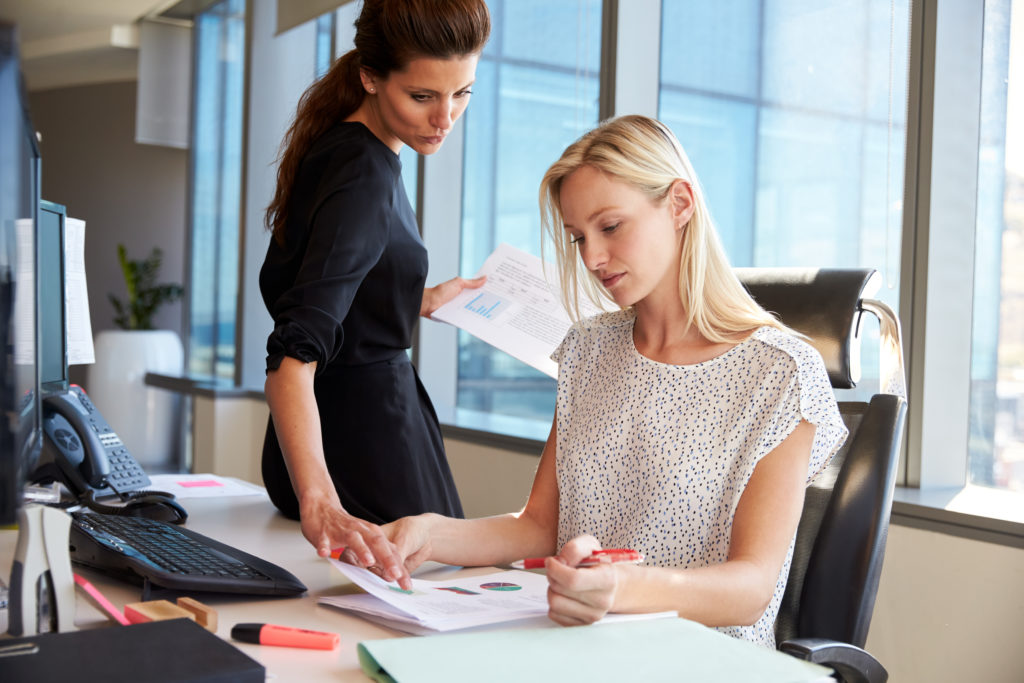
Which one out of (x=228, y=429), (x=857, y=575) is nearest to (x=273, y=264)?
(x=857, y=575)

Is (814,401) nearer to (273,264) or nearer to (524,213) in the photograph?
(273,264)

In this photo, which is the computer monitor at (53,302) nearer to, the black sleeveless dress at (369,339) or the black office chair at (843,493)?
the black sleeveless dress at (369,339)

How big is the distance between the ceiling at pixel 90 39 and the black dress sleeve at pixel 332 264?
15.1ft

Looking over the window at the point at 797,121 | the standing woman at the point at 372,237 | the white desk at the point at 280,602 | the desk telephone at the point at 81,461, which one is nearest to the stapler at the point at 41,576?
the white desk at the point at 280,602

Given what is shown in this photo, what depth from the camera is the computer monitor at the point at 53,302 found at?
1565 mm

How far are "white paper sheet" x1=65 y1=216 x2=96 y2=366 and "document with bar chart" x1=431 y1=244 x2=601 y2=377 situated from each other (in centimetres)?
69

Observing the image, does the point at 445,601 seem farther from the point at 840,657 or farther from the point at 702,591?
the point at 840,657

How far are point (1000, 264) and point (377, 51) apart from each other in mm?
1422

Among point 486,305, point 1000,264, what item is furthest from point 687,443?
point 1000,264

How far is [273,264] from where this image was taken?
1.50 m

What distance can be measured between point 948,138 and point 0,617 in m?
1.96

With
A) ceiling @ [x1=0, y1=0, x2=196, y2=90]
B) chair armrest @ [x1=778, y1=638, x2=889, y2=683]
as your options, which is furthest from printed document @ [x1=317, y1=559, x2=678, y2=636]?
ceiling @ [x1=0, y1=0, x2=196, y2=90]

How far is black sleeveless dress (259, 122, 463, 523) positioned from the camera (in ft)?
4.69

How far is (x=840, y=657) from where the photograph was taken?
112 cm
